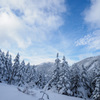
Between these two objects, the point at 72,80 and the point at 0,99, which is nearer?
the point at 0,99

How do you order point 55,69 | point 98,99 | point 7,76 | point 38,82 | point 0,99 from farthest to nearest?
point 38,82 < point 7,76 < point 55,69 < point 98,99 < point 0,99

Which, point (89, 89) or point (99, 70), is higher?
point (99, 70)

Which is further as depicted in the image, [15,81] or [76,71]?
[15,81]

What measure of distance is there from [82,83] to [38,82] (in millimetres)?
24245

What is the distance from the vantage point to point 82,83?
90.4 ft

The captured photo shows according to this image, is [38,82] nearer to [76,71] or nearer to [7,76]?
[7,76]

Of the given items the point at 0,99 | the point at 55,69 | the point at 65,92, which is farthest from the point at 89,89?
the point at 0,99

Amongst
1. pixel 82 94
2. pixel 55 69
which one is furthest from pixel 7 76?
pixel 82 94

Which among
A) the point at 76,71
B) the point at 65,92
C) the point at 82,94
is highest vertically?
the point at 76,71

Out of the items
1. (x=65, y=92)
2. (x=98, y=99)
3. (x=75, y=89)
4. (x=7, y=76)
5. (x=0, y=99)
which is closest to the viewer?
(x=0, y=99)

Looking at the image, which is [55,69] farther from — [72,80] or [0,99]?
[0,99]

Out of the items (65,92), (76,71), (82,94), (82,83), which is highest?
(76,71)

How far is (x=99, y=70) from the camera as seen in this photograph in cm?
2134

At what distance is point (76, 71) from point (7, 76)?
31.4 m
